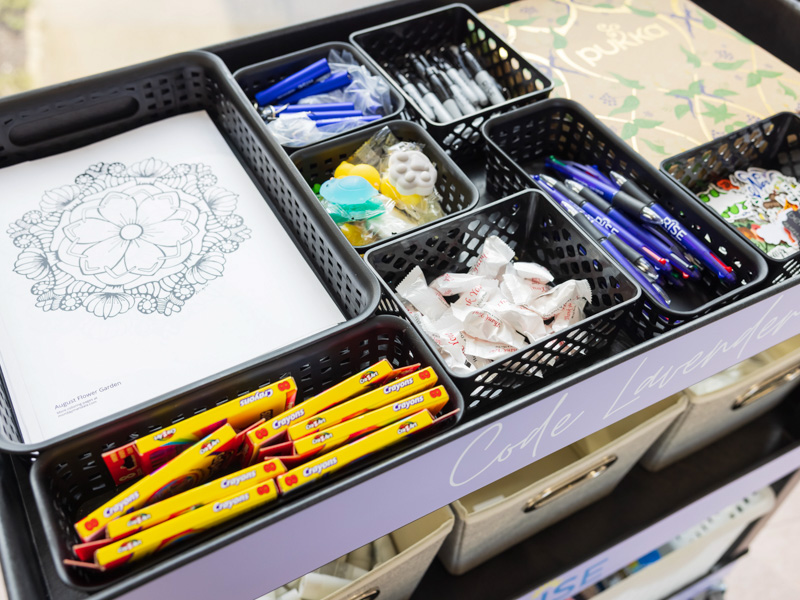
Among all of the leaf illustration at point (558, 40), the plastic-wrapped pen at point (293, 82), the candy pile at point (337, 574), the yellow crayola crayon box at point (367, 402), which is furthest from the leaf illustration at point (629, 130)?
the candy pile at point (337, 574)

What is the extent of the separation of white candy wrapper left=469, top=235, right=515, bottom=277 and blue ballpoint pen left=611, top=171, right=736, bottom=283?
21 centimetres

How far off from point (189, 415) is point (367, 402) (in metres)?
0.17

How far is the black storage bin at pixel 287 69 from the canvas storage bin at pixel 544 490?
0.56 metres

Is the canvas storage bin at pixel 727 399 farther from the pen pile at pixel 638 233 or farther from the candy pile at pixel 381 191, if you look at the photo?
the candy pile at pixel 381 191

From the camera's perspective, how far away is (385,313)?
754 mm

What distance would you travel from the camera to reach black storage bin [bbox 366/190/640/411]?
2.34 feet

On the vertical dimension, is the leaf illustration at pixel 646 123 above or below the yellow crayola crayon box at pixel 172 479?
above

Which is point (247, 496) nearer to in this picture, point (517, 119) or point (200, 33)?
point (517, 119)

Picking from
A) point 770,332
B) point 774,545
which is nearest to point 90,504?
point 770,332

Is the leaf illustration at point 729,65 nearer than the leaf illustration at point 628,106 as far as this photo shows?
No

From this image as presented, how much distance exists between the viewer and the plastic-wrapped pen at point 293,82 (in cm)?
99

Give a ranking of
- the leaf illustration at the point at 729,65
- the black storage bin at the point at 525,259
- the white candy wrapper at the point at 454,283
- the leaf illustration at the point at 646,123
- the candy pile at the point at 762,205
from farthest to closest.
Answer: the leaf illustration at the point at 729,65 < the leaf illustration at the point at 646,123 < the candy pile at the point at 762,205 < the white candy wrapper at the point at 454,283 < the black storage bin at the point at 525,259

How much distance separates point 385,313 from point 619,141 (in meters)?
0.43

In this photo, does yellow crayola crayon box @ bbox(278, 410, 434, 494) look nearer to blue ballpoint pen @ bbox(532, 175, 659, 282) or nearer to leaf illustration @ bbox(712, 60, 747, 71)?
blue ballpoint pen @ bbox(532, 175, 659, 282)
